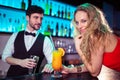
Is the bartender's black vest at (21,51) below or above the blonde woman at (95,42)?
below

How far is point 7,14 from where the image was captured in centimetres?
325

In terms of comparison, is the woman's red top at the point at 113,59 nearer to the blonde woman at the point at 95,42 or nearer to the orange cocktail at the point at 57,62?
the blonde woman at the point at 95,42

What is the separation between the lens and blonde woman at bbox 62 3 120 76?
5.32ft

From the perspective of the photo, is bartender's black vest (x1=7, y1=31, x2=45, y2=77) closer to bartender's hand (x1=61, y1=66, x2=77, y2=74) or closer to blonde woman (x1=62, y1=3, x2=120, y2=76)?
bartender's hand (x1=61, y1=66, x2=77, y2=74)

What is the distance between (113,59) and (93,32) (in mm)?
260

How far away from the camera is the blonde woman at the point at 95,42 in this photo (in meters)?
1.62

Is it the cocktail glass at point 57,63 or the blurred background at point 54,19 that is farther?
the blurred background at point 54,19

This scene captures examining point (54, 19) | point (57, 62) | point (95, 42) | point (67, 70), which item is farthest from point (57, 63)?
point (54, 19)

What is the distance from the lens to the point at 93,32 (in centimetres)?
167

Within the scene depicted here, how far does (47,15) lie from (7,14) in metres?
0.85

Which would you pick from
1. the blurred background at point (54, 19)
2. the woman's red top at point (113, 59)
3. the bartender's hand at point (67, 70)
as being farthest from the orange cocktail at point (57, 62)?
the blurred background at point (54, 19)

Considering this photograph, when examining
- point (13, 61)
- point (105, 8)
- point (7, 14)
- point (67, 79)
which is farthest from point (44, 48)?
point (105, 8)

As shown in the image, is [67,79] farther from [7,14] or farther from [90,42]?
[7,14]

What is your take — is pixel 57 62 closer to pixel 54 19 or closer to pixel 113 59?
pixel 113 59
